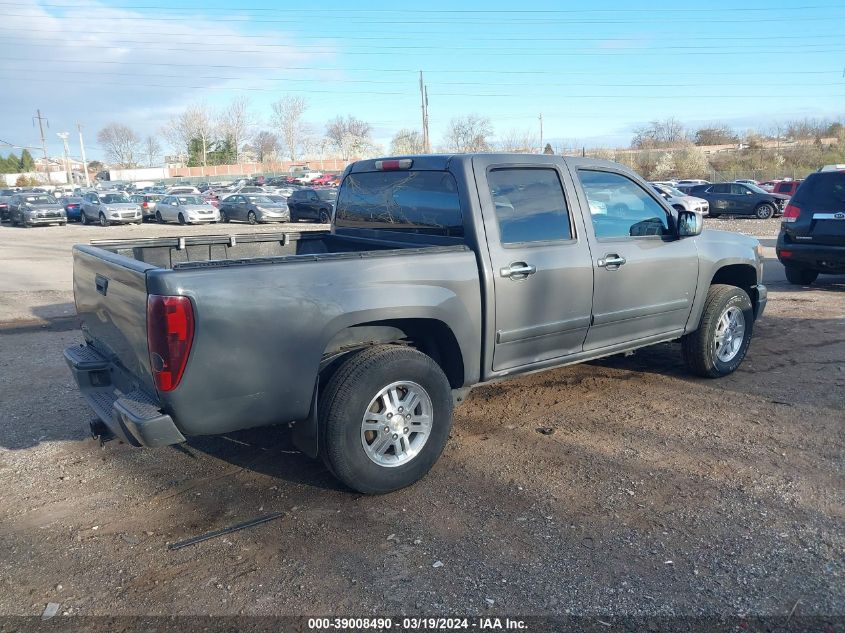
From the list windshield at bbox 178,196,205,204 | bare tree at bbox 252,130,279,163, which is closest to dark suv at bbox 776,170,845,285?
windshield at bbox 178,196,205,204

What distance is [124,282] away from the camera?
12.5 feet

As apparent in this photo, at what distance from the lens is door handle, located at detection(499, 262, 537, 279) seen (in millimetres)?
4527

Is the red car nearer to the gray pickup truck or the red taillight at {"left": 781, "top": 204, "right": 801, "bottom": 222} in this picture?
the red taillight at {"left": 781, "top": 204, "right": 801, "bottom": 222}

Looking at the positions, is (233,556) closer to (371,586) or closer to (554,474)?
(371,586)

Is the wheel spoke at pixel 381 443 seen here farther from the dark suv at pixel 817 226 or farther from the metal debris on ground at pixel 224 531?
the dark suv at pixel 817 226

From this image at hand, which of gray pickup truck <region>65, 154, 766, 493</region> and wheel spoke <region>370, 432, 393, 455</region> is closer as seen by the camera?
gray pickup truck <region>65, 154, 766, 493</region>

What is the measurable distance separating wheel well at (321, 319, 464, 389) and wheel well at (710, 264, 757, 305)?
310 centimetres

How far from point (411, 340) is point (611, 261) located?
1594 millimetres

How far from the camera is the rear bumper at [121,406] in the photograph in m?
3.53

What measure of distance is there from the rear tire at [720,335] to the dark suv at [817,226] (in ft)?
14.9

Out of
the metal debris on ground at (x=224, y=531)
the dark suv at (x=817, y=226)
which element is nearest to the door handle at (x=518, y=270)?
the metal debris on ground at (x=224, y=531)

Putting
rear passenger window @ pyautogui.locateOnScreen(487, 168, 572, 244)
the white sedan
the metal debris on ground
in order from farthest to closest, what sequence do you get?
the white sedan
rear passenger window @ pyautogui.locateOnScreen(487, 168, 572, 244)
the metal debris on ground

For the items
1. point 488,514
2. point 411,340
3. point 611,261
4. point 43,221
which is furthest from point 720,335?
point 43,221

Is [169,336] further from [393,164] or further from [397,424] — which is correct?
[393,164]
